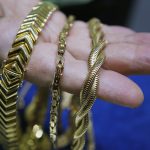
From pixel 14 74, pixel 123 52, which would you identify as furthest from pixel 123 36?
pixel 14 74

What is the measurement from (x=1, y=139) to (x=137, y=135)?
0.22m

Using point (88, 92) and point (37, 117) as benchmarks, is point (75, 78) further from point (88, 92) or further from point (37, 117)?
point (37, 117)

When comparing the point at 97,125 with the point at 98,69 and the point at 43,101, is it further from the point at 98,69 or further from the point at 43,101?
the point at 98,69

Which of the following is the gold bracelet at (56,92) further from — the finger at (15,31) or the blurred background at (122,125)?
the blurred background at (122,125)

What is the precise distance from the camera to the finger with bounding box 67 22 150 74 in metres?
0.44

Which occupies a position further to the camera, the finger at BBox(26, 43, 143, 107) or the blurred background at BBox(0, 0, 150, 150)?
the blurred background at BBox(0, 0, 150, 150)

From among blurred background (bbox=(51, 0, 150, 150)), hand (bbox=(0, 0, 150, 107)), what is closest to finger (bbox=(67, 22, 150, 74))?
hand (bbox=(0, 0, 150, 107))

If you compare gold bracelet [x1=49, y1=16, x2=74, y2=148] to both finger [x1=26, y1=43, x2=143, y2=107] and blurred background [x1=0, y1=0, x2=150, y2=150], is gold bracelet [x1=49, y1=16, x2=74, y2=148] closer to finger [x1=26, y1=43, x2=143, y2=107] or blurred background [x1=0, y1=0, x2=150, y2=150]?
finger [x1=26, y1=43, x2=143, y2=107]

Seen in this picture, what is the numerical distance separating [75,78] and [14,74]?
0.07 meters

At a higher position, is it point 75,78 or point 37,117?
point 75,78

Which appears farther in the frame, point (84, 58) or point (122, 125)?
point (122, 125)

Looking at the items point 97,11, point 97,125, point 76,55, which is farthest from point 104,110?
point 97,11

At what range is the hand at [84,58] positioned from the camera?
41 cm

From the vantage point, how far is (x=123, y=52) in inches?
18.1
